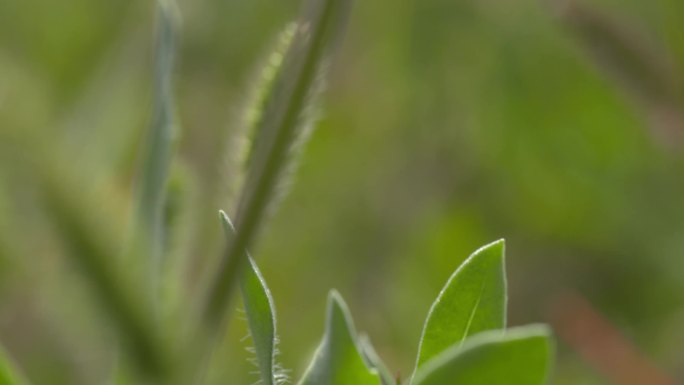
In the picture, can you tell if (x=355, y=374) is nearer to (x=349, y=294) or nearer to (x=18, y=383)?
(x=18, y=383)

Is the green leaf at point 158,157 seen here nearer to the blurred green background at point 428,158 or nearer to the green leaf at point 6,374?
the green leaf at point 6,374

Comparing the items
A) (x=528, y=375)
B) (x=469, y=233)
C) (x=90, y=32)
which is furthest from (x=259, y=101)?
(x=90, y=32)

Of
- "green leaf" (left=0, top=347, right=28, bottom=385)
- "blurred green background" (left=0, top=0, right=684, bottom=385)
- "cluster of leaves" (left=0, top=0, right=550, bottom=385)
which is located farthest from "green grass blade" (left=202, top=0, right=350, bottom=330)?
"blurred green background" (left=0, top=0, right=684, bottom=385)

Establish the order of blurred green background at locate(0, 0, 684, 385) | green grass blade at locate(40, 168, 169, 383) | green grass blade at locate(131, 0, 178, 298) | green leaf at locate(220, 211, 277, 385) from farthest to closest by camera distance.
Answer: blurred green background at locate(0, 0, 684, 385) < green grass blade at locate(131, 0, 178, 298) < green leaf at locate(220, 211, 277, 385) < green grass blade at locate(40, 168, 169, 383)

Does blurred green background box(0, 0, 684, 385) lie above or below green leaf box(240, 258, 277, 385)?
below

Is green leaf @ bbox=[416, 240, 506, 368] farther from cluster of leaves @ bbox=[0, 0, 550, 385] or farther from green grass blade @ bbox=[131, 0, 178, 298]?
green grass blade @ bbox=[131, 0, 178, 298]

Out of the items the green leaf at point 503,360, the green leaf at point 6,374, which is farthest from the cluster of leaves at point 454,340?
the green leaf at point 6,374
